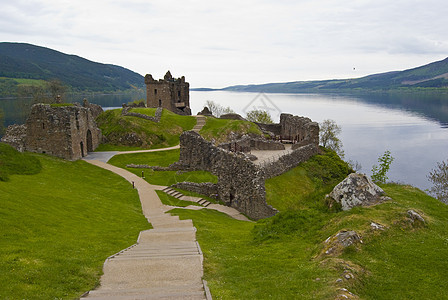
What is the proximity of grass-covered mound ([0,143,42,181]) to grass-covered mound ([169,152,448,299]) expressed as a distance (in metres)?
18.5

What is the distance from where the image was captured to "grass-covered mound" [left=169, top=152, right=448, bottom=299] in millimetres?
9922

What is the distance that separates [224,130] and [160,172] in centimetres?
2448

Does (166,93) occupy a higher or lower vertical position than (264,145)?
higher

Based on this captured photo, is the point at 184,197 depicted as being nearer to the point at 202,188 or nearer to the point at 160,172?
the point at 202,188

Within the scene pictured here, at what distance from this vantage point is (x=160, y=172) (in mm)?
42688

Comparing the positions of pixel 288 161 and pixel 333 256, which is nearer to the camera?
pixel 333 256

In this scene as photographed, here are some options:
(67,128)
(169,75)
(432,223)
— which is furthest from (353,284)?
(169,75)

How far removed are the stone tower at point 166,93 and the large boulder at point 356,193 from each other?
73.1 meters

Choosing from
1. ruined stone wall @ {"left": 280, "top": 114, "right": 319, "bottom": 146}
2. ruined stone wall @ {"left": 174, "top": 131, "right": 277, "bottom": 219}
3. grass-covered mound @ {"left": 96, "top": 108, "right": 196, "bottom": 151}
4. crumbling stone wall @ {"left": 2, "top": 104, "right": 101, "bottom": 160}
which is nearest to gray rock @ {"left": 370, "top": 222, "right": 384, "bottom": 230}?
ruined stone wall @ {"left": 174, "top": 131, "right": 277, "bottom": 219}

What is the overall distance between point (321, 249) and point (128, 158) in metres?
40.9

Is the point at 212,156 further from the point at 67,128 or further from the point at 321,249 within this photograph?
the point at 321,249

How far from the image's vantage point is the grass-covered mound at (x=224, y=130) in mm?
62672

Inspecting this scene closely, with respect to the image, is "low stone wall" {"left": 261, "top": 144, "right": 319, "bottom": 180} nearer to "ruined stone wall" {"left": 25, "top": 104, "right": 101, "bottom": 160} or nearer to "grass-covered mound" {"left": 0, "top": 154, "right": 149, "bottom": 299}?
"grass-covered mound" {"left": 0, "top": 154, "right": 149, "bottom": 299}

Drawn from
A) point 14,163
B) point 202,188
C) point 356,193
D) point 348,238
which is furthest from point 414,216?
point 14,163
